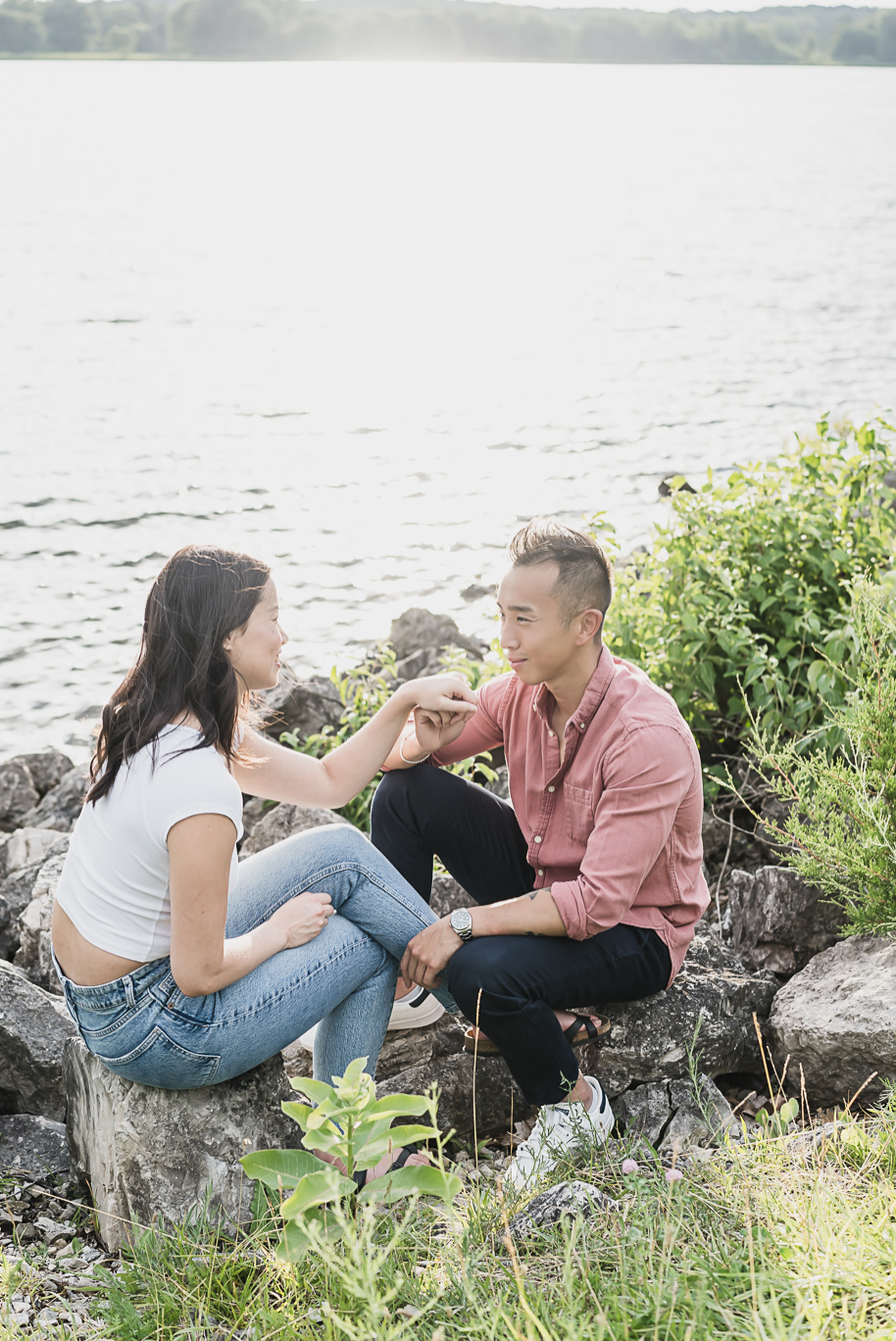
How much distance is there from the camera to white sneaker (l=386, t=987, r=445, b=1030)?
4.10 meters

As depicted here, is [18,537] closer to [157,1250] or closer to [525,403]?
[525,403]

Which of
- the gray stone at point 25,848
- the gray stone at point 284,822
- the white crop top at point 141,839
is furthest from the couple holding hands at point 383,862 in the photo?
the gray stone at point 25,848

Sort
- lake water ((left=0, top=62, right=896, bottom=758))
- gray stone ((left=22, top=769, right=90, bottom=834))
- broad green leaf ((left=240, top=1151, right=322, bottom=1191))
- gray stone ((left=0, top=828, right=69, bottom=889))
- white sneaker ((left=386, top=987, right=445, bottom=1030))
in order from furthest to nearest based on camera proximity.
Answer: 1. lake water ((left=0, top=62, right=896, bottom=758))
2. gray stone ((left=22, top=769, right=90, bottom=834))
3. gray stone ((left=0, top=828, right=69, bottom=889))
4. white sneaker ((left=386, top=987, right=445, bottom=1030))
5. broad green leaf ((left=240, top=1151, right=322, bottom=1191))

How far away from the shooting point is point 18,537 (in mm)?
12539

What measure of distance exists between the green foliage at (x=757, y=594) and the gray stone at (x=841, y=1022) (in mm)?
1296

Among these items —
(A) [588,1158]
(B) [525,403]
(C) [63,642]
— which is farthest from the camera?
(B) [525,403]

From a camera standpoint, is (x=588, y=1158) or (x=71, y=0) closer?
(x=588, y=1158)

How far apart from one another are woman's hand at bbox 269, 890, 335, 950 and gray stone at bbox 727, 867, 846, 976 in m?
1.91

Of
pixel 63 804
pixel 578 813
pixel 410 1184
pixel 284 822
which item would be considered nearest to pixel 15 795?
pixel 63 804

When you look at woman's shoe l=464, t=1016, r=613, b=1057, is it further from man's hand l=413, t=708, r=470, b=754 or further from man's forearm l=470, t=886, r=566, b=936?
man's hand l=413, t=708, r=470, b=754

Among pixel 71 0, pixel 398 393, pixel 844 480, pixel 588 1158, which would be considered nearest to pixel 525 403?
pixel 398 393

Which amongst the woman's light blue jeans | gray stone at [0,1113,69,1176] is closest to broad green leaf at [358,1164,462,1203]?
the woman's light blue jeans

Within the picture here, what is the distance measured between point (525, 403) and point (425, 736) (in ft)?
49.5

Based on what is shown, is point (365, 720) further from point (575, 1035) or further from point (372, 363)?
point (372, 363)
